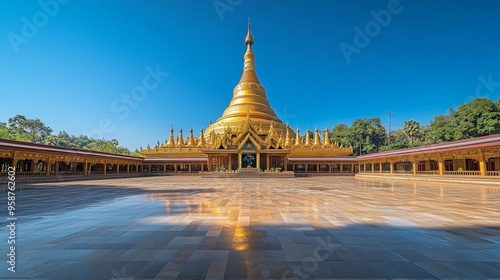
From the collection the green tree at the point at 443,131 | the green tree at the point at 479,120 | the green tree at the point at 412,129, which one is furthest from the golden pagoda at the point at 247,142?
the green tree at the point at 412,129

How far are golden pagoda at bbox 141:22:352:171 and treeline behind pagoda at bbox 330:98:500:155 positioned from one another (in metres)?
18.2

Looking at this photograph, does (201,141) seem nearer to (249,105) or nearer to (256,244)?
(249,105)

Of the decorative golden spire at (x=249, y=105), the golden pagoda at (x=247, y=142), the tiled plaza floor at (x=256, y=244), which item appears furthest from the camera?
the decorative golden spire at (x=249, y=105)

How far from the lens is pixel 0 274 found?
3857 mm

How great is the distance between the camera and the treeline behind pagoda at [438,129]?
41.9 meters

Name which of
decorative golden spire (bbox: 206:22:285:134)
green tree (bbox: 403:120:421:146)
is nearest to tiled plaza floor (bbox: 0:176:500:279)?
decorative golden spire (bbox: 206:22:285:134)

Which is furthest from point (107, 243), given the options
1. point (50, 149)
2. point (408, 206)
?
point (50, 149)

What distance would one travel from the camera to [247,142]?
36844mm

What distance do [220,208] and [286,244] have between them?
4.54 meters

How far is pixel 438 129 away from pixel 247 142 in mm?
38163

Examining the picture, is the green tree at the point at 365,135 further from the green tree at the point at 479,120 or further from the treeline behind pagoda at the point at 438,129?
the green tree at the point at 479,120

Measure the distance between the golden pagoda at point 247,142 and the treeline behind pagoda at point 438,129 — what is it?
59.8 feet

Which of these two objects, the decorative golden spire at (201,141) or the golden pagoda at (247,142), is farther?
the decorative golden spire at (201,141)

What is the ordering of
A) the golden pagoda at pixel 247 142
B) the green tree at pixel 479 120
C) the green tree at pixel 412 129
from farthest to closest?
1. the green tree at pixel 412 129
2. the green tree at pixel 479 120
3. the golden pagoda at pixel 247 142
